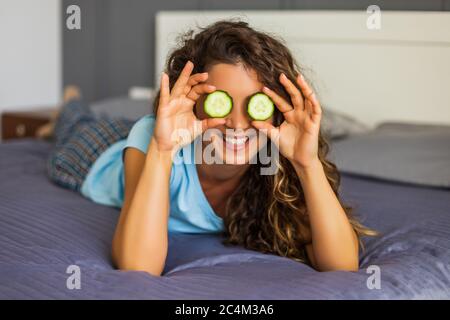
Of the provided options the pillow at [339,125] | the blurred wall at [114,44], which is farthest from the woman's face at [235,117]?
the blurred wall at [114,44]

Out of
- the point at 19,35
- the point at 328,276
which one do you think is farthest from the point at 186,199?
the point at 19,35

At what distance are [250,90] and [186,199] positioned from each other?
0.35m

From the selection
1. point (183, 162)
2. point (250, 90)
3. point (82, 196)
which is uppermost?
point (250, 90)

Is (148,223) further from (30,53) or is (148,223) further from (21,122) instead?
(30,53)

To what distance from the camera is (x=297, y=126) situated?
49.0 inches

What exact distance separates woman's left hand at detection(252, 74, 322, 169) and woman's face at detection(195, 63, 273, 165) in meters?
0.04

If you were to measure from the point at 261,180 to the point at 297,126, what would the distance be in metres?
0.25

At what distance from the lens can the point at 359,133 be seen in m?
2.37

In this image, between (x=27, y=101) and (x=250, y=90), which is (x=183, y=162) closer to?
(x=250, y=90)

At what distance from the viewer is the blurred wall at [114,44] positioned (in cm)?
333

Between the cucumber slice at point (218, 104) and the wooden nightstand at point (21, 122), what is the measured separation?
221 centimetres

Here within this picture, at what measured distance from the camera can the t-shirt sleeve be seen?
1395mm

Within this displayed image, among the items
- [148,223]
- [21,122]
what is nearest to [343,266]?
[148,223]

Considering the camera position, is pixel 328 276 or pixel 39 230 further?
pixel 39 230
